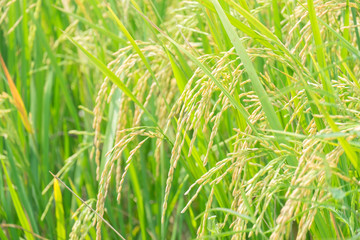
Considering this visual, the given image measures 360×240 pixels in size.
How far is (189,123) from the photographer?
65.0 inches

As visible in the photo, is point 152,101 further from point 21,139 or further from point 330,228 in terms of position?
point 330,228

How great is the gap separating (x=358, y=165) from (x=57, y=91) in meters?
1.88

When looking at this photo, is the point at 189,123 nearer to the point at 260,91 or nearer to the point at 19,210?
the point at 260,91

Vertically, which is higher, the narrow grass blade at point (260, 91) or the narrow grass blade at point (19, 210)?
the narrow grass blade at point (260, 91)

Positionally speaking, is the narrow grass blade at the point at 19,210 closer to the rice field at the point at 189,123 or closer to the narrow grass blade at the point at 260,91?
the rice field at the point at 189,123

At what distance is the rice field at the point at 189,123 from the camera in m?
1.29

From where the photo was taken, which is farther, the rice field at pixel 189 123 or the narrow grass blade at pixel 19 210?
the narrow grass blade at pixel 19 210

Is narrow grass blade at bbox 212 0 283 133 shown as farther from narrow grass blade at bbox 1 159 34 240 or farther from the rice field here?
narrow grass blade at bbox 1 159 34 240

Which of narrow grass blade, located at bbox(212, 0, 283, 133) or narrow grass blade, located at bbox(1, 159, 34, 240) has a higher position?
narrow grass blade, located at bbox(212, 0, 283, 133)

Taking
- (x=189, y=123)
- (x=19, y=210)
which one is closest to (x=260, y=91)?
(x=189, y=123)

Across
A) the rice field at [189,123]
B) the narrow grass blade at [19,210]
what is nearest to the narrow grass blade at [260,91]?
the rice field at [189,123]

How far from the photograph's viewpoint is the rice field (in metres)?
1.29

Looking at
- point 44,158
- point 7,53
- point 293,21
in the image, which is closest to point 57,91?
point 7,53

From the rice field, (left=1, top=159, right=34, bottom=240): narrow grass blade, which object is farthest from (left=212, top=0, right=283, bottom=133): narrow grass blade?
(left=1, top=159, right=34, bottom=240): narrow grass blade
